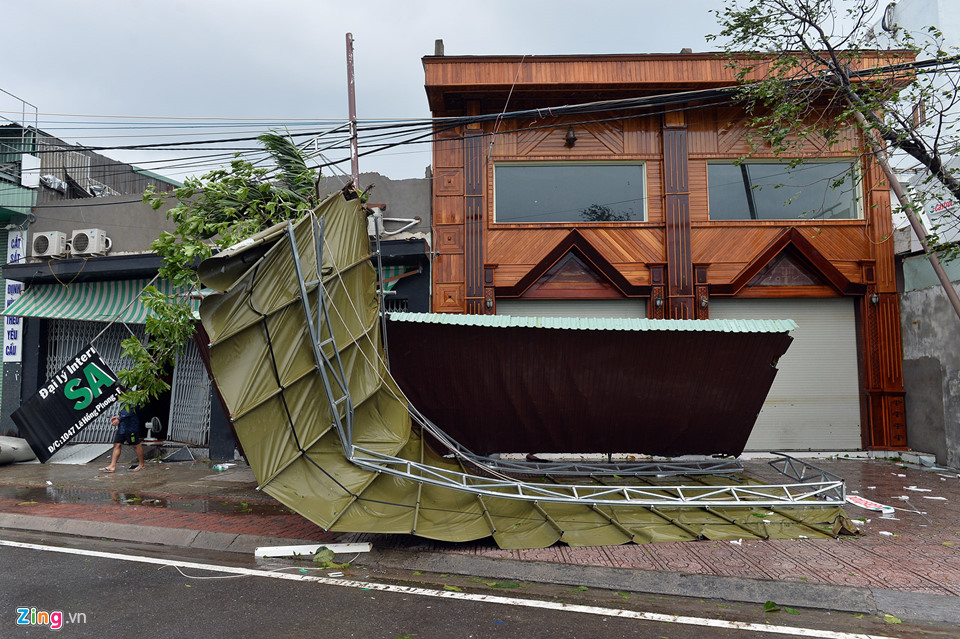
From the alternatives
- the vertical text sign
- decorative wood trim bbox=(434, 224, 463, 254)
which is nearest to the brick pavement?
decorative wood trim bbox=(434, 224, 463, 254)

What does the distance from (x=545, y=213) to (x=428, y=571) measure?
8.74 meters

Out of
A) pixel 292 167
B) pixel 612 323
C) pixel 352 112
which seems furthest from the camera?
pixel 352 112

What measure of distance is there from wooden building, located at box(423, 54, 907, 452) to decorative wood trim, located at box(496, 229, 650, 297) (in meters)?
0.03

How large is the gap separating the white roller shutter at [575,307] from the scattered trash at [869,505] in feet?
17.5

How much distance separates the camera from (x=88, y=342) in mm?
13555

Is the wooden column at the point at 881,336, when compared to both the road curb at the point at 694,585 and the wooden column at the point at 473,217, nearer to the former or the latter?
the wooden column at the point at 473,217

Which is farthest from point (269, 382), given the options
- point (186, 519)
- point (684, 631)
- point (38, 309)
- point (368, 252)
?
point (38, 309)

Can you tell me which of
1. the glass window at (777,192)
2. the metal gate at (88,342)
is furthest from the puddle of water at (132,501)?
the glass window at (777,192)

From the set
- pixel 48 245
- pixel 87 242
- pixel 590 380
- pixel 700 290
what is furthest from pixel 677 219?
pixel 48 245

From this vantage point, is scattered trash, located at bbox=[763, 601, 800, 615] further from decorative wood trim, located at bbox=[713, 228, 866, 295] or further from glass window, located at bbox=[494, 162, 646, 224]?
glass window, located at bbox=[494, 162, 646, 224]

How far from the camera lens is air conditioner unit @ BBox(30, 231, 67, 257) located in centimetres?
1308

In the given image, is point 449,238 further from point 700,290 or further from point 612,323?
point 612,323

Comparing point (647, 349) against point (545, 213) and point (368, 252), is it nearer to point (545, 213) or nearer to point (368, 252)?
point (368, 252)

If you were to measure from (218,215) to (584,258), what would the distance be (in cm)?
751
